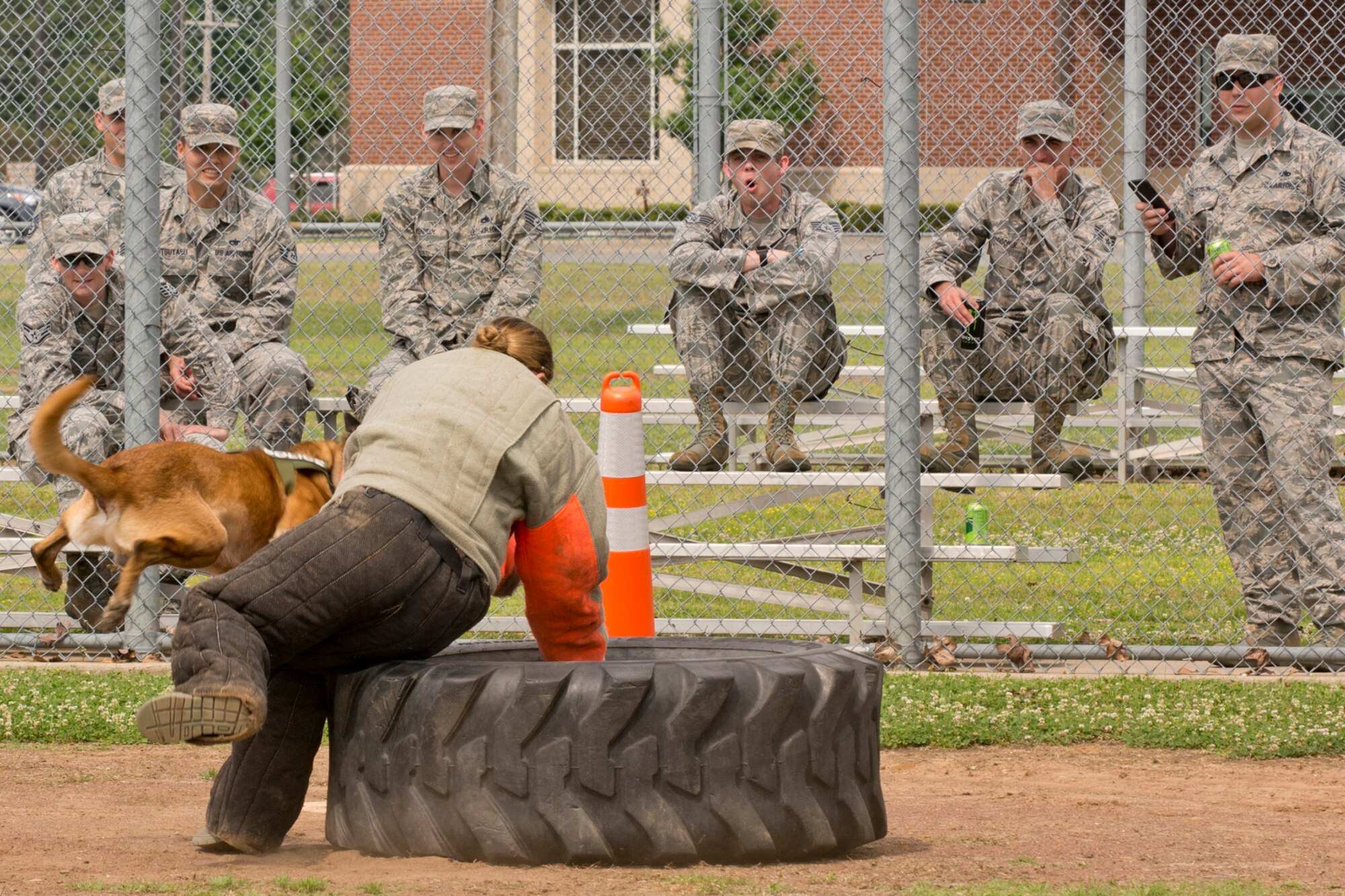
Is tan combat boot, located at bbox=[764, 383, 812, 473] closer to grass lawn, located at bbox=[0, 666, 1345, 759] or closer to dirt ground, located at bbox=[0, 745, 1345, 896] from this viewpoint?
grass lawn, located at bbox=[0, 666, 1345, 759]

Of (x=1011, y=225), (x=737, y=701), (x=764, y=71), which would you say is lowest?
(x=737, y=701)

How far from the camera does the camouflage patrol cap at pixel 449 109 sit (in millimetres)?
7051

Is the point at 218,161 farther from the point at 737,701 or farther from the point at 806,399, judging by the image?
the point at 737,701

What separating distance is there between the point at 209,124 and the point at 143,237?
1262mm

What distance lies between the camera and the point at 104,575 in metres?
6.57

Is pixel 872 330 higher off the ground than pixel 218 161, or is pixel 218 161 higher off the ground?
pixel 218 161

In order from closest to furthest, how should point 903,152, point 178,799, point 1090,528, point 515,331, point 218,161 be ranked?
point 515,331
point 178,799
point 903,152
point 218,161
point 1090,528

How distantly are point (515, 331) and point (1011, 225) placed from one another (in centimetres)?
389

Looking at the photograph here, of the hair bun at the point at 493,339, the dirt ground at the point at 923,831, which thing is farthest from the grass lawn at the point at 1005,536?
the hair bun at the point at 493,339

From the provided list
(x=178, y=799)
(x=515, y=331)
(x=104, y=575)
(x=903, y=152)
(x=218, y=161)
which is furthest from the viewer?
(x=218, y=161)

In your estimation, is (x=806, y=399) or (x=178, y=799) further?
(x=806, y=399)

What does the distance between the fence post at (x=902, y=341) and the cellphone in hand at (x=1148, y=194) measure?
3.49 feet

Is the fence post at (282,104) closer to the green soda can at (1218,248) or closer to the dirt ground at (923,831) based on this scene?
the dirt ground at (923,831)

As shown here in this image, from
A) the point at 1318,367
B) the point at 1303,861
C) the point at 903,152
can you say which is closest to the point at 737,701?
the point at 1303,861
